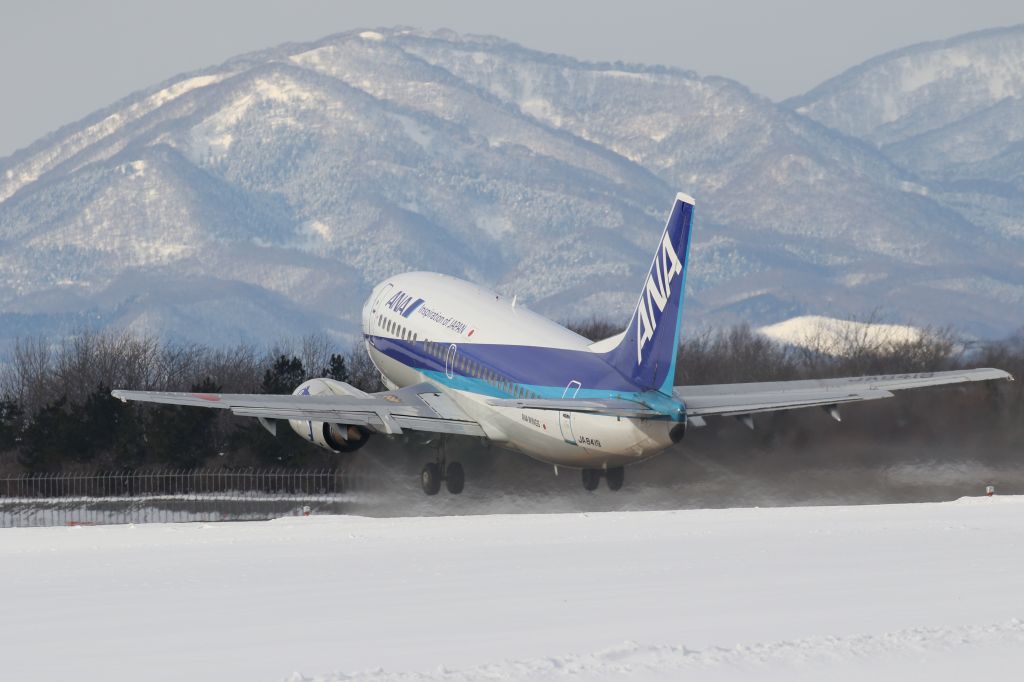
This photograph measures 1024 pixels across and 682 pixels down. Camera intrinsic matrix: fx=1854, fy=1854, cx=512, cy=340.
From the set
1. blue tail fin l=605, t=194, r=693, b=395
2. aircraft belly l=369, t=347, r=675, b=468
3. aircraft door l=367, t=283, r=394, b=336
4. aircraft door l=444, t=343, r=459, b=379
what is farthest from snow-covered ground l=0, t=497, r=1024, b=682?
aircraft door l=367, t=283, r=394, b=336

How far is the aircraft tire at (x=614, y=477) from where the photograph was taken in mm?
51250

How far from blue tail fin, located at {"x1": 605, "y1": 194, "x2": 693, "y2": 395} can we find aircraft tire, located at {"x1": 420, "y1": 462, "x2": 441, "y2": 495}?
37.4ft

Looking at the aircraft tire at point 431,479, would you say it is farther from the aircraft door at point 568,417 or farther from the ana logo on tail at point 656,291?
the ana logo on tail at point 656,291

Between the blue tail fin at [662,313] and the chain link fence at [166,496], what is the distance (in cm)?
1842

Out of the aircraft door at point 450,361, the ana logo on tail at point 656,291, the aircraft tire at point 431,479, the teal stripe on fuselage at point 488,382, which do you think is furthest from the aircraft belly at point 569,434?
the aircraft tire at point 431,479

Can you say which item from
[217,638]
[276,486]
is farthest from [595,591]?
[276,486]

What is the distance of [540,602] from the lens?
27.7 meters

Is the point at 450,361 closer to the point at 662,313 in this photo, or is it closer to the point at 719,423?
the point at 719,423

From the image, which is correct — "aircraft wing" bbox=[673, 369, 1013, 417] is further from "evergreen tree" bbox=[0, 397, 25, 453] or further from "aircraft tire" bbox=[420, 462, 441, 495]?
"evergreen tree" bbox=[0, 397, 25, 453]

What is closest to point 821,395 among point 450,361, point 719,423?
point 719,423

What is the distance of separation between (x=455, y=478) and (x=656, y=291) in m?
12.5

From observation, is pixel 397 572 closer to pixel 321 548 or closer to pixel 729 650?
pixel 321 548

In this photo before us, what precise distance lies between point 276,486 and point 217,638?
44964 mm

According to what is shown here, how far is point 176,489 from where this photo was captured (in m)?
71.6
